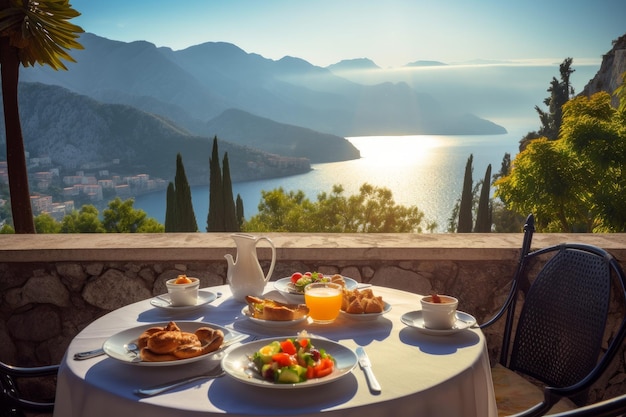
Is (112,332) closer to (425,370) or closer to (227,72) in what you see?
(425,370)

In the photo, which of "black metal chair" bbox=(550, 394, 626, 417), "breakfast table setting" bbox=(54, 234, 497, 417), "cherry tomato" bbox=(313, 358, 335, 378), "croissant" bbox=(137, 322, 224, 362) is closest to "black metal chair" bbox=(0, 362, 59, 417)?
"breakfast table setting" bbox=(54, 234, 497, 417)

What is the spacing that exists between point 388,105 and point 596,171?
10745 centimetres

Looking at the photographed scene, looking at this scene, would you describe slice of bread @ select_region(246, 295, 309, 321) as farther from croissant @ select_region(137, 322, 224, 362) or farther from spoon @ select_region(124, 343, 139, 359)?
spoon @ select_region(124, 343, 139, 359)

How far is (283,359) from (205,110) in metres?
129

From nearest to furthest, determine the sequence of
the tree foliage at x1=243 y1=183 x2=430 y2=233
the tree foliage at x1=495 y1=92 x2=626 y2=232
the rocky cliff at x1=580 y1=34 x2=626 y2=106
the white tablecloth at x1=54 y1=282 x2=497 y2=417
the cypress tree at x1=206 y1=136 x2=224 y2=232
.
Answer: the white tablecloth at x1=54 y1=282 x2=497 y2=417
the tree foliage at x1=495 y1=92 x2=626 y2=232
the cypress tree at x1=206 y1=136 x2=224 y2=232
the tree foliage at x1=243 y1=183 x2=430 y2=233
the rocky cliff at x1=580 y1=34 x2=626 y2=106

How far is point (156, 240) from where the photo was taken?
326cm

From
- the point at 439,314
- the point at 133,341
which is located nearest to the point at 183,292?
the point at 133,341

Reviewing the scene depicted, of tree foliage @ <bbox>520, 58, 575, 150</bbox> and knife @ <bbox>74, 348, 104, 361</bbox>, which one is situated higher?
tree foliage @ <bbox>520, 58, 575, 150</bbox>

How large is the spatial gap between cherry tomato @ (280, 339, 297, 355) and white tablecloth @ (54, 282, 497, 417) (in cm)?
10

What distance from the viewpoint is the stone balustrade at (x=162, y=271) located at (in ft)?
9.91

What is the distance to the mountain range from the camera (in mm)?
76688

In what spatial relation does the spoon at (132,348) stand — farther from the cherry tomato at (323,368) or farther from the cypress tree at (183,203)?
the cypress tree at (183,203)

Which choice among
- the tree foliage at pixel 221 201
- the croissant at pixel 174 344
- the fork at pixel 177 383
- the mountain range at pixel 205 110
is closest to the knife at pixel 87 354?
the croissant at pixel 174 344

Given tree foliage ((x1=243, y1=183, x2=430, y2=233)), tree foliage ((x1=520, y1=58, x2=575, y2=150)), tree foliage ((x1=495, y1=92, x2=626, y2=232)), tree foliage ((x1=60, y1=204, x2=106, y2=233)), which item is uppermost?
tree foliage ((x1=520, y1=58, x2=575, y2=150))
